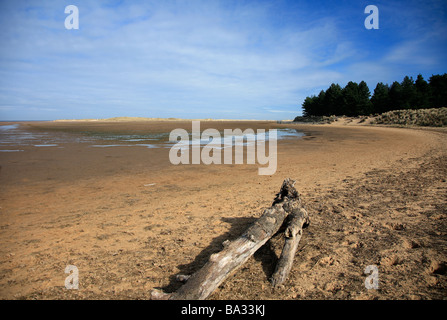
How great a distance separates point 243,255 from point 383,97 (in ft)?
233

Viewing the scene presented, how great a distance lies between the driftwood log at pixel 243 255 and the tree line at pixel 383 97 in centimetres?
6366

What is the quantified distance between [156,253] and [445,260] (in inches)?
160

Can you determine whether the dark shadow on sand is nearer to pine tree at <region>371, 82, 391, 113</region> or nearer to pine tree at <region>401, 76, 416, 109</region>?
pine tree at <region>401, 76, 416, 109</region>

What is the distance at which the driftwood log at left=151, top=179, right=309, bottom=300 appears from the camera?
257cm

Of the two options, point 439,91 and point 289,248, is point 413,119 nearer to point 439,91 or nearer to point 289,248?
point 439,91

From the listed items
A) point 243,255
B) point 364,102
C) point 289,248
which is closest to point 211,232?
point 243,255

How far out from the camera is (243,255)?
3100mm

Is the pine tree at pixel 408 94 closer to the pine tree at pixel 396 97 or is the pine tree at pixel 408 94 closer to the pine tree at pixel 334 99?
the pine tree at pixel 396 97

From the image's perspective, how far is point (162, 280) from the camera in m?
3.13

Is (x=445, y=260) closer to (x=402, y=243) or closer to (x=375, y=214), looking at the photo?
(x=402, y=243)

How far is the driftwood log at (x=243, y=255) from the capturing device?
257 cm

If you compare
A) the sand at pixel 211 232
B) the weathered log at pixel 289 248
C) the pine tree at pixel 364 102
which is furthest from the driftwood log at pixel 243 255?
the pine tree at pixel 364 102

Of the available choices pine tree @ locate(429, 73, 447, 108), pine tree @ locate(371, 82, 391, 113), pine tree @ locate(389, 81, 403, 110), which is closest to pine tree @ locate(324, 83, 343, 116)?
pine tree @ locate(371, 82, 391, 113)
